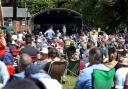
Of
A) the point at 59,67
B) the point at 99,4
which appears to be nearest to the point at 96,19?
the point at 99,4

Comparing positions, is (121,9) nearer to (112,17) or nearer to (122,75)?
(112,17)

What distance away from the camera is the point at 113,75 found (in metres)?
6.79

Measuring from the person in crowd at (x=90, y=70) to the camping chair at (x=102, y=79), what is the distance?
0.18ft

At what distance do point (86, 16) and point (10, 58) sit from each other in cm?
5180

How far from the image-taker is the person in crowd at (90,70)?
6406mm

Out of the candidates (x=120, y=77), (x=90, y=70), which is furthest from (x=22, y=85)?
(x=120, y=77)

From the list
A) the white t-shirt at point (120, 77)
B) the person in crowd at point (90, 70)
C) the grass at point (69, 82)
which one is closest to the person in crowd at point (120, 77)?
the white t-shirt at point (120, 77)

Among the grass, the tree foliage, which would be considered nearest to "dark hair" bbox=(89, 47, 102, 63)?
the grass

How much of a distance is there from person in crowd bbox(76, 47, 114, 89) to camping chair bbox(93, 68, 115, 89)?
54mm

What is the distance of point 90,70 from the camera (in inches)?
252

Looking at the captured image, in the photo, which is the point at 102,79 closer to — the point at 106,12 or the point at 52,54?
the point at 52,54

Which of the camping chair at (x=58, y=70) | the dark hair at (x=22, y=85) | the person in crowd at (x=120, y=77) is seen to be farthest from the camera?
the camping chair at (x=58, y=70)

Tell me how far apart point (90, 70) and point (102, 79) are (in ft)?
0.71

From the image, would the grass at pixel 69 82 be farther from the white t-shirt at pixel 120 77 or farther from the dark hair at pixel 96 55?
the dark hair at pixel 96 55
